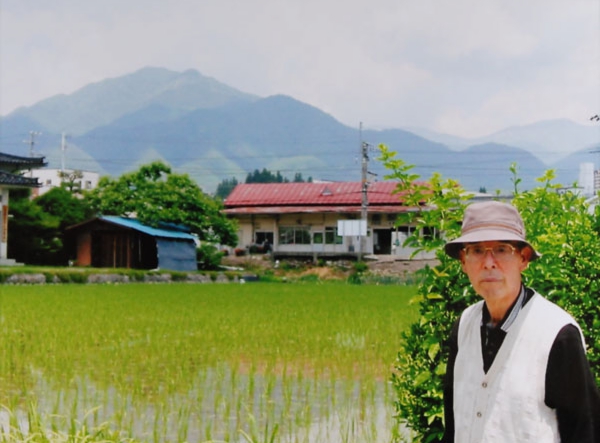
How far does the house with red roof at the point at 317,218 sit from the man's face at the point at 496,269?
29.1 metres

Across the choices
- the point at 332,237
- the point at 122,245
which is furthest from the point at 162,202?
the point at 332,237

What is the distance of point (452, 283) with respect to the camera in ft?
9.87

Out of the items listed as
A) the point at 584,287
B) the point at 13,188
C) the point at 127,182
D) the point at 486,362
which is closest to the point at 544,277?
the point at 584,287

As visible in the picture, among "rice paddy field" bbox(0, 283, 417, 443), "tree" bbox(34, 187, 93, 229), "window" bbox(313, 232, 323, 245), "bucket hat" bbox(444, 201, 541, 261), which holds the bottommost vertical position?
"rice paddy field" bbox(0, 283, 417, 443)

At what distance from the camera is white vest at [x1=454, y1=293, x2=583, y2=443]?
175cm

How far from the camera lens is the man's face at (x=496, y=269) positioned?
1811 millimetres

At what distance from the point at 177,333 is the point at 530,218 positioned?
7.29m

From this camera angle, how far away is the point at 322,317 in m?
12.2

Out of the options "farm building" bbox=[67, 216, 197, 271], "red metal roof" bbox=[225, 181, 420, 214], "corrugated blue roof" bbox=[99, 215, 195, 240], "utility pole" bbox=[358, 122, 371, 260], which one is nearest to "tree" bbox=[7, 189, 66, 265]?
"farm building" bbox=[67, 216, 197, 271]

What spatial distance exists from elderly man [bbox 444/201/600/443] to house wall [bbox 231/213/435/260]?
97.7 ft

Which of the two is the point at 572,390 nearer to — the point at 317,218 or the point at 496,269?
the point at 496,269

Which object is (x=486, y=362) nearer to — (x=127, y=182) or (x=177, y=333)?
(x=177, y=333)

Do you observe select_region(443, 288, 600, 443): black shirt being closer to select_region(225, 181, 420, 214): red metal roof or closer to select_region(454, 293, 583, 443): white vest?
select_region(454, 293, 583, 443): white vest

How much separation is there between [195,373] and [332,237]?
27.1m
